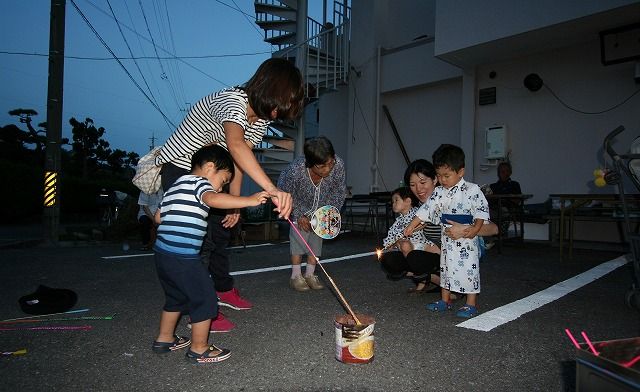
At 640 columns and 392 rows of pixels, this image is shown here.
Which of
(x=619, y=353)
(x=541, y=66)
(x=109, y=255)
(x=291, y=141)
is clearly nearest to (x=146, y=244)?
(x=109, y=255)

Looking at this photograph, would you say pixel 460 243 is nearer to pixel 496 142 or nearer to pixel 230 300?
pixel 230 300

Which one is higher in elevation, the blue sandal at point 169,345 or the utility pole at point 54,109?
the utility pole at point 54,109

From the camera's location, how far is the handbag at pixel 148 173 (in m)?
3.06

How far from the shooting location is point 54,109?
9195 millimetres

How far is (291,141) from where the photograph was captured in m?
12.4

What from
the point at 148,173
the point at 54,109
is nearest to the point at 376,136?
the point at 54,109

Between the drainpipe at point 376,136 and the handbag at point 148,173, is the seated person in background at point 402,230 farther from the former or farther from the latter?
the drainpipe at point 376,136

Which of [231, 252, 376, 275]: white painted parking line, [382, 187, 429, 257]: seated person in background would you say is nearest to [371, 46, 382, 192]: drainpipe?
[231, 252, 376, 275]: white painted parking line

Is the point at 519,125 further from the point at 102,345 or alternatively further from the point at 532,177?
the point at 102,345

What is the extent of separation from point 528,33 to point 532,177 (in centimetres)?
291

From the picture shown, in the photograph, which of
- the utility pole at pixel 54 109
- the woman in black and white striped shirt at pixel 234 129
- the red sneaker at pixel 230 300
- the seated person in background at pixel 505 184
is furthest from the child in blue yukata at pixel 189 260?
the utility pole at pixel 54 109

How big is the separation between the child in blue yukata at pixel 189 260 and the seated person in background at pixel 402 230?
1.95m

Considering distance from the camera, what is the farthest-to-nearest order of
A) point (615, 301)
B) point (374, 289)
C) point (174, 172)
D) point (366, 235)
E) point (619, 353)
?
point (366, 235) → point (374, 289) → point (615, 301) → point (174, 172) → point (619, 353)

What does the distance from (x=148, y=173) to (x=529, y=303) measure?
3.33m
